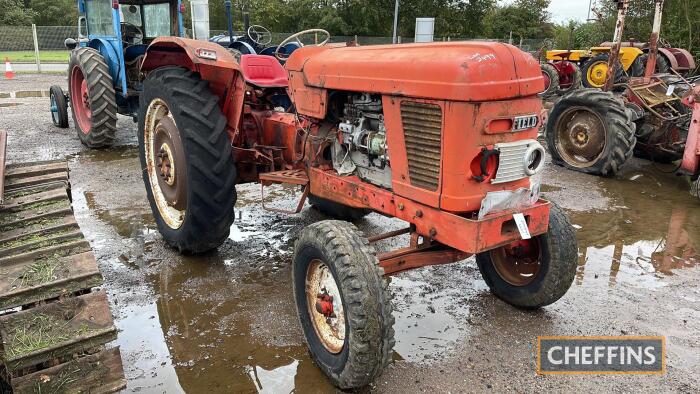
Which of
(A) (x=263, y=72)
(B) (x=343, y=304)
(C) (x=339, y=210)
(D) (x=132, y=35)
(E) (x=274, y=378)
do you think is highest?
(D) (x=132, y=35)

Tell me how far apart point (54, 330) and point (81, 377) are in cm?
23

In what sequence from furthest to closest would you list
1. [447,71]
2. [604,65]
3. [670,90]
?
[604,65] < [670,90] < [447,71]

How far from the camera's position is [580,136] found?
23.1ft

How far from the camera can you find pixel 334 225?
2.69 meters

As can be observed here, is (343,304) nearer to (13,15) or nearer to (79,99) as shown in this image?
(79,99)

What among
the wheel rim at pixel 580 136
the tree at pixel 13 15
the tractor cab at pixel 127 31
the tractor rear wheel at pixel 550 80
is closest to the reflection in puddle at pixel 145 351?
the tractor cab at pixel 127 31

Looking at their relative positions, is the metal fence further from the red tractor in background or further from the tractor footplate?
the tractor footplate

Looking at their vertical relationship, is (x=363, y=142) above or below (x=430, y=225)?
above

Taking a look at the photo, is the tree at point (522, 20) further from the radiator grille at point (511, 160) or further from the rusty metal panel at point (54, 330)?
the rusty metal panel at point (54, 330)

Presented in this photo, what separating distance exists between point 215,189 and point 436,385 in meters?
1.98

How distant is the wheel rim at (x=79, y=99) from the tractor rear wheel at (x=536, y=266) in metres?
6.93

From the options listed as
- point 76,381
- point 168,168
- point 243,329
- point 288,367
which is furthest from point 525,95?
point 168,168

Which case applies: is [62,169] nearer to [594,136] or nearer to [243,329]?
[243,329]

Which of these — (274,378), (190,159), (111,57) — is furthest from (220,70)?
(111,57)
